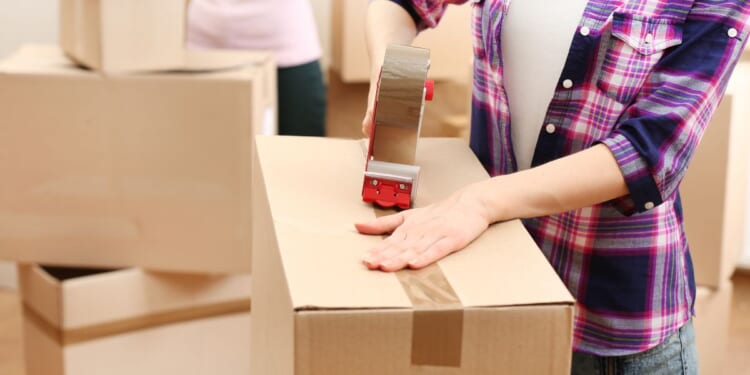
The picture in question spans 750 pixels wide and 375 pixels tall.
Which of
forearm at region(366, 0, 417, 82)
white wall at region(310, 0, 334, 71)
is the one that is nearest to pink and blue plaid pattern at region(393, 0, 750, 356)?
forearm at region(366, 0, 417, 82)

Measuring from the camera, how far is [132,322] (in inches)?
75.2

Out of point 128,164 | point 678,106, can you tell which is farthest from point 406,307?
point 128,164

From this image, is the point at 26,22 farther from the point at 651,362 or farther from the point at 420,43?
the point at 651,362

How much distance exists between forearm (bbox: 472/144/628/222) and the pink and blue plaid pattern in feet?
0.05

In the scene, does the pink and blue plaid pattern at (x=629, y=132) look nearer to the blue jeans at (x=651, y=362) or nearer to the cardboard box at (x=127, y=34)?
the blue jeans at (x=651, y=362)

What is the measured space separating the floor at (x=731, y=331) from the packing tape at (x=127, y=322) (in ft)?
1.49

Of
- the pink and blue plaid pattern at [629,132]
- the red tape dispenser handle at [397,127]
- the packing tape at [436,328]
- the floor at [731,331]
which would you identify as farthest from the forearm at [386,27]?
the floor at [731,331]

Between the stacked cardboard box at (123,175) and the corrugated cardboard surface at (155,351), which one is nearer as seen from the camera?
the stacked cardboard box at (123,175)

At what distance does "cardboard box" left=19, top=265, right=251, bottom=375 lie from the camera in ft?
6.09

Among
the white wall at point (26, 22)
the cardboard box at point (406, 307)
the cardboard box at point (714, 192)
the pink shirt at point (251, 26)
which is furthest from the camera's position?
the white wall at point (26, 22)

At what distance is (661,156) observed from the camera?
89 cm

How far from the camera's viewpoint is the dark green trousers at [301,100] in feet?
7.38

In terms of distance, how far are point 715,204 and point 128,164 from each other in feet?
3.53

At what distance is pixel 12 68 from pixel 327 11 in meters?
1.33
